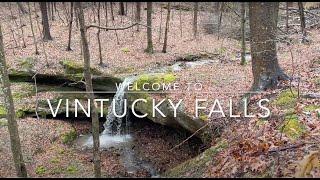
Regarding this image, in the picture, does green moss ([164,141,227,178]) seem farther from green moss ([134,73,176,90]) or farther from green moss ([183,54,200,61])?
green moss ([183,54,200,61])

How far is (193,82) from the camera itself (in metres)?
16.6

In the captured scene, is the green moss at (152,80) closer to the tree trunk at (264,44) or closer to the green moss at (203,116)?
the green moss at (203,116)

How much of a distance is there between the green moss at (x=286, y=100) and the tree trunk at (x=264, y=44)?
83 cm

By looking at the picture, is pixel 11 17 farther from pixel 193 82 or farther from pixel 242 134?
pixel 242 134

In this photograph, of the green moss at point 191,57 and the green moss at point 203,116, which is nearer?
the green moss at point 203,116

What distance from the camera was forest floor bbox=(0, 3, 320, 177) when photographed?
25.3 ft

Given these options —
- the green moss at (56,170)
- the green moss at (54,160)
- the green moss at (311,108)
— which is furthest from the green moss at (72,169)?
the green moss at (311,108)

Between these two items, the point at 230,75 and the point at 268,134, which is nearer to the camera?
the point at 268,134

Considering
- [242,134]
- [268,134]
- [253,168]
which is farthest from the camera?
[242,134]

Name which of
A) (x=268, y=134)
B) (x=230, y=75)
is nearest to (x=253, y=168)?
(x=268, y=134)

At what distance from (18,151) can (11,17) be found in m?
25.7

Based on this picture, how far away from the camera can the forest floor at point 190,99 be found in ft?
25.3

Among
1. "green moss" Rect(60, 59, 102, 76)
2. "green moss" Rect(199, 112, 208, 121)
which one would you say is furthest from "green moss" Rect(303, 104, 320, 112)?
"green moss" Rect(60, 59, 102, 76)

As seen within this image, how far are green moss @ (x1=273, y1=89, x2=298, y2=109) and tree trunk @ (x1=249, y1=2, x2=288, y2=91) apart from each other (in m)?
0.83
